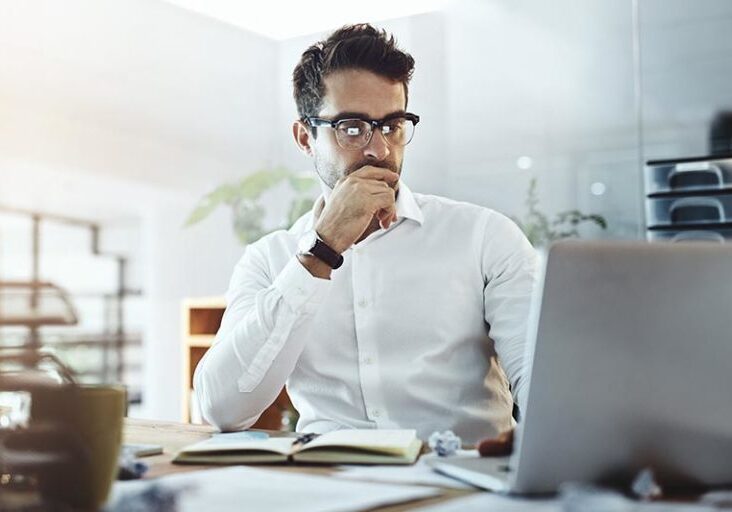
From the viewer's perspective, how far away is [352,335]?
5.75ft

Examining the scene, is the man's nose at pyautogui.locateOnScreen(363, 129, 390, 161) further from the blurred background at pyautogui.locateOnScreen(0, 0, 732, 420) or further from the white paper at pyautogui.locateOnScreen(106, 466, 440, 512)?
the blurred background at pyautogui.locateOnScreen(0, 0, 732, 420)

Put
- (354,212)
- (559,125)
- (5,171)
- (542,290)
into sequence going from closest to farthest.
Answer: (542,290), (354,212), (559,125), (5,171)

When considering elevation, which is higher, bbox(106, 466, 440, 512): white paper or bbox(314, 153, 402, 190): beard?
bbox(314, 153, 402, 190): beard

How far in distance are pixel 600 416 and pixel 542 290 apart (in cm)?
13

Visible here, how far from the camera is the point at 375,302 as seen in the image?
176 centimetres

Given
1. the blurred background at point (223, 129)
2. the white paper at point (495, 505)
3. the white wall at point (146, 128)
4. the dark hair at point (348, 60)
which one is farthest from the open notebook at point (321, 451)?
the white wall at point (146, 128)

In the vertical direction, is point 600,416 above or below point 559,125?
below

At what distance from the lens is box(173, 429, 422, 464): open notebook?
1069 mm

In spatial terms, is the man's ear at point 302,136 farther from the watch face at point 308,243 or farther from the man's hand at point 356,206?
the watch face at point 308,243

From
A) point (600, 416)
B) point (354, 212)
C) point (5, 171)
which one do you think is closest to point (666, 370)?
point (600, 416)

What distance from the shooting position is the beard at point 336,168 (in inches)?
70.0

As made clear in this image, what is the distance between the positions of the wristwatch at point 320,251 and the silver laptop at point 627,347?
0.79 meters

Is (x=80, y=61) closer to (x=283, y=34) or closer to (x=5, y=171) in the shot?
(x=5, y=171)

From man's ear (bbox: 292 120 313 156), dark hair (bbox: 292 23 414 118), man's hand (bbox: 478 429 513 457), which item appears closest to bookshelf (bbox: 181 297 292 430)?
man's ear (bbox: 292 120 313 156)
